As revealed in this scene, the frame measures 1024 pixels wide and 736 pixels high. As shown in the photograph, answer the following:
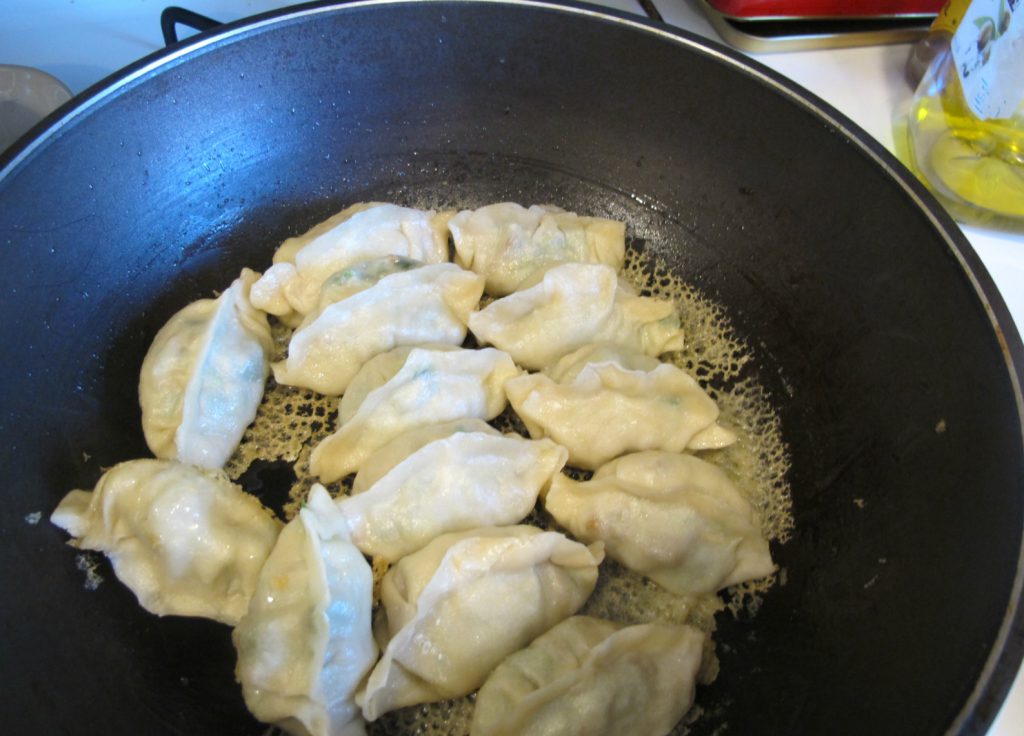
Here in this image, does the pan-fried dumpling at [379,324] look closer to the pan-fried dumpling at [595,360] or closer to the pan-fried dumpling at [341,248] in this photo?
the pan-fried dumpling at [341,248]

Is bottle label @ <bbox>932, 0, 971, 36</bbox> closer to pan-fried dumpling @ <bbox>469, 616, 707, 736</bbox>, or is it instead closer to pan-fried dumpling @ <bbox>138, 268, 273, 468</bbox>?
pan-fried dumpling @ <bbox>469, 616, 707, 736</bbox>

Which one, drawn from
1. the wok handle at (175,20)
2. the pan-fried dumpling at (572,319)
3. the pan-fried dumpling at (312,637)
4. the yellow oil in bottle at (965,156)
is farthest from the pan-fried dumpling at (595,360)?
the wok handle at (175,20)

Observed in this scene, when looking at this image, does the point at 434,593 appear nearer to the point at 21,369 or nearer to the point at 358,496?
the point at 358,496

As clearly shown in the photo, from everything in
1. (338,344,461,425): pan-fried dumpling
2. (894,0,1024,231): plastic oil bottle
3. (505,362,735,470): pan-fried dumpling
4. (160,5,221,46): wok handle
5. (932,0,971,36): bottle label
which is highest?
(160,5,221,46): wok handle

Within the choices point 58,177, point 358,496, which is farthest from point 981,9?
point 58,177

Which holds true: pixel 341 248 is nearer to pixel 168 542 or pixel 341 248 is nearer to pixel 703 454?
pixel 168 542

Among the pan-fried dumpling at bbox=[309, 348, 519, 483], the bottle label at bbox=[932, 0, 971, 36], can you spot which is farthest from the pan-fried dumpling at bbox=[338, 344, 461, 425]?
the bottle label at bbox=[932, 0, 971, 36]

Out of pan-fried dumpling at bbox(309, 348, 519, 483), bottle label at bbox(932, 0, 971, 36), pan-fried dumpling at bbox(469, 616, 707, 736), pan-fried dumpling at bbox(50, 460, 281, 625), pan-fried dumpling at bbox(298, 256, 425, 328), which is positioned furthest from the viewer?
bottle label at bbox(932, 0, 971, 36)
